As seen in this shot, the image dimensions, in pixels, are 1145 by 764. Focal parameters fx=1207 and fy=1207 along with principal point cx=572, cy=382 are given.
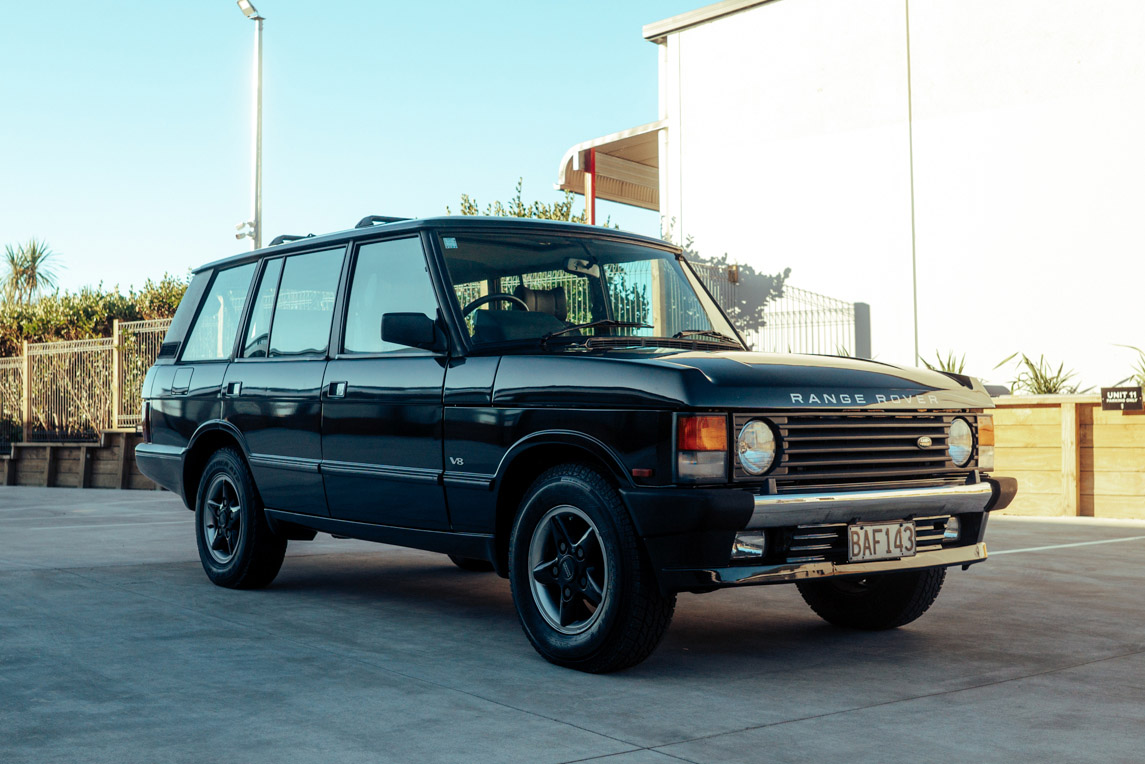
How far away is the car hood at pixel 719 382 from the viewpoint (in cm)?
450

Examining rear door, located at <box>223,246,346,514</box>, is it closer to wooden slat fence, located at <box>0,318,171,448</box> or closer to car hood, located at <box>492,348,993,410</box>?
car hood, located at <box>492,348,993,410</box>

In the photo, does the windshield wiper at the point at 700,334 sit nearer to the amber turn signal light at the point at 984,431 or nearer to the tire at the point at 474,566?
the amber turn signal light at the point at 984,431

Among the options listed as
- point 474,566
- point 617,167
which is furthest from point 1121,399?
point 617,167

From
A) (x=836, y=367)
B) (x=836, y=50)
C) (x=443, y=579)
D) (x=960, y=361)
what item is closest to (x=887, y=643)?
(x=836, y=367)

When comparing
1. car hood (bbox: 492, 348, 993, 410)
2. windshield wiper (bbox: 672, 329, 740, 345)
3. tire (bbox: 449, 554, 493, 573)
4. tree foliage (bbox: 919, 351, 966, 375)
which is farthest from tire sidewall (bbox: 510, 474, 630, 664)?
tree foliage (bbox: 919, 351, 966, 375)

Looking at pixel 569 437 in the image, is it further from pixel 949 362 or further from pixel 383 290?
pixel 949 362

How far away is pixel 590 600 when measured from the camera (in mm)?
4816

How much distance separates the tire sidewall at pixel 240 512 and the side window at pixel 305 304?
2.46 ft

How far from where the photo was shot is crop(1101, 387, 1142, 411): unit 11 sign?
40.3 feet

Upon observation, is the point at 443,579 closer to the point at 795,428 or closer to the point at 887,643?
the point at 887,643

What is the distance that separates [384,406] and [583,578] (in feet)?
5.08

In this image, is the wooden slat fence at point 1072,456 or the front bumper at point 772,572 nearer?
the front bumper at point 772,572

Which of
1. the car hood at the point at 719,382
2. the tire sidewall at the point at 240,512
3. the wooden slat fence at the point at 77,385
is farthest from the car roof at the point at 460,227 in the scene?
the wooden slat fence at the point at 77,385

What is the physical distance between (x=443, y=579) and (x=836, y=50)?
12533 mm
